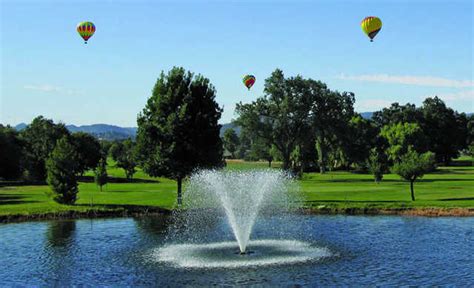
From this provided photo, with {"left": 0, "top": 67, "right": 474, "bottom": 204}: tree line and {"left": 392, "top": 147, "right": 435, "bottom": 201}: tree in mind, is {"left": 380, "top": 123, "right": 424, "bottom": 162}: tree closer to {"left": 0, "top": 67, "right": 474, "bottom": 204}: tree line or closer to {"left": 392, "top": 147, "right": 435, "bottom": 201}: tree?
{"left": 0, "top": 67, "right": 474, "bottom": 204}: tree line

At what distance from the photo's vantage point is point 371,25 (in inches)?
3078

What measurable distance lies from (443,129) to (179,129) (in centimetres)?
13254

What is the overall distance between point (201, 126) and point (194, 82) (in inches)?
218

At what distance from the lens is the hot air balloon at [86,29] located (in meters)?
79.5

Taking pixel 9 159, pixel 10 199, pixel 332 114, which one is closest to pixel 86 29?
pixel 10 199

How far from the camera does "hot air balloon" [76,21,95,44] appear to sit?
7950cm

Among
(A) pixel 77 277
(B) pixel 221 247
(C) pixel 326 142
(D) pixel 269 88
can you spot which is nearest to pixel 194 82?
(B) pixel 221 247

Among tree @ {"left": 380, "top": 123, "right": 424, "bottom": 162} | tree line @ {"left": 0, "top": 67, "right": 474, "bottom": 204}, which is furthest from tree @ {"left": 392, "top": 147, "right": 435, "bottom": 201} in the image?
tree @ {"left": 380, "top": 123, "right": 424, "bottom": 162}

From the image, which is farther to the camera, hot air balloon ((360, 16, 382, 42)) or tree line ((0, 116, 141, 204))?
tree line ((0, 116, 141, 204))

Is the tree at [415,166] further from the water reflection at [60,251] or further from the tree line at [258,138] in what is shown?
the water reflection at [60,251]

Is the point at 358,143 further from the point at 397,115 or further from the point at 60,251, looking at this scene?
the point at 60,251

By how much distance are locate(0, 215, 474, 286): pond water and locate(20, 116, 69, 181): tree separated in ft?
228

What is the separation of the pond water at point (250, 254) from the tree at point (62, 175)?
8469 millimetres

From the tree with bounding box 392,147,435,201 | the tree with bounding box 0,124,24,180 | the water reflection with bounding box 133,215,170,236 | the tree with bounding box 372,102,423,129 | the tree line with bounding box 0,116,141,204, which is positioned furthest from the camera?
the tree with bounding box 372,102,423,129
